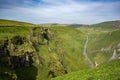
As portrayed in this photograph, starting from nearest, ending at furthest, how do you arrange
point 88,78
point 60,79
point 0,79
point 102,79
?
1. point 102,79
2. point 88,78
3. point 60,79
4. point 0,79

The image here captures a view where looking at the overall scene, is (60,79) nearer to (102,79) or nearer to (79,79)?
(79,79)

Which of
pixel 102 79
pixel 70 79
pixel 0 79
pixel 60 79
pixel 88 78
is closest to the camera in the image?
pixel 102 79

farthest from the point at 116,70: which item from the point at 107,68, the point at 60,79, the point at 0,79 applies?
the point at 0,79

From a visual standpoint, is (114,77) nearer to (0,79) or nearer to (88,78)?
(88,78)

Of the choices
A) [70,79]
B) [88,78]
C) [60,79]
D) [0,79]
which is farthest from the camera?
[0,79]

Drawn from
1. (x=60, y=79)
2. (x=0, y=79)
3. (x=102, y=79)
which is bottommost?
(x=0, y=79)

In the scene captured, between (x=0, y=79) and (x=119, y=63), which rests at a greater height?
(x=119, y=63)

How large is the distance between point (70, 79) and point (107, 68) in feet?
27.4

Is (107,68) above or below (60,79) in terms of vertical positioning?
above

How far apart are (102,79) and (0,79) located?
176536 millimetres

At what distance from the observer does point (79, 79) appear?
40.1m

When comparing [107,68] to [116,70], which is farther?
[107,68]

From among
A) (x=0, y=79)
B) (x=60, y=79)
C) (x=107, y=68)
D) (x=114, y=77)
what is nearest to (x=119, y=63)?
(x=107, y=68)

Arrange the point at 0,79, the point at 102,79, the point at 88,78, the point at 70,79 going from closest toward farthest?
the point at 102,79
the point at 88,78
the point at 70,79
the point at 0,79
